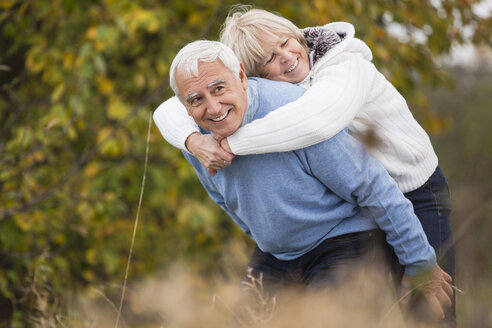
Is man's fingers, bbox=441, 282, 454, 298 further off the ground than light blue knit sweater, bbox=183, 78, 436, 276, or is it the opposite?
light blue knit sweater, bbox=183, 78, 436, 276

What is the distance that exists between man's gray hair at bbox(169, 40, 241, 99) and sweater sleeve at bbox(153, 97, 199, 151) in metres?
0.25

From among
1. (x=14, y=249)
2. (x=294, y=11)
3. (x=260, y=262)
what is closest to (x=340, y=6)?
(x=294, y=11)

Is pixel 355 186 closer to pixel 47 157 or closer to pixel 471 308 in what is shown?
pixel 471 308

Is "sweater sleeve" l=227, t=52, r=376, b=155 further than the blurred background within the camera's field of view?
No

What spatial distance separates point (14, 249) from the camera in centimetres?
410

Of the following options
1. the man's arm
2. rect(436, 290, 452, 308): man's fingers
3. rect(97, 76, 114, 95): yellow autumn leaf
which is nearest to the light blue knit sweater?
the man's arm

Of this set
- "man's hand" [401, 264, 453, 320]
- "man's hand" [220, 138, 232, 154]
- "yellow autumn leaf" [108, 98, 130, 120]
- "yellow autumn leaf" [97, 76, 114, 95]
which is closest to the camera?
"man's hand" [220, 138, 232, 154]

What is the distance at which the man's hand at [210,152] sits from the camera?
188cm

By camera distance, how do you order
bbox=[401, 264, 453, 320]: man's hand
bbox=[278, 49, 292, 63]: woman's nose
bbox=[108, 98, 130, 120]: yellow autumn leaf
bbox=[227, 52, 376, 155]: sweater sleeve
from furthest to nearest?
bbox=[108, 98, 130, 120]: yellow autumn leaf < bbox=[278, 49, 292, 63]: woman's nose < bbox=[401, 264, 453, 320]: man's hand < bbox=[227, 52, 376, 155]: sweater sleeve

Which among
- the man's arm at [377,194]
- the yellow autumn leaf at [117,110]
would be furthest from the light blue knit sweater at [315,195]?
the yellow autumn leaf at [117,110]

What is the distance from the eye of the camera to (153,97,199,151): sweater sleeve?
2074 millimetres

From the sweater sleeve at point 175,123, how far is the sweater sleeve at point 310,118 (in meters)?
0.26

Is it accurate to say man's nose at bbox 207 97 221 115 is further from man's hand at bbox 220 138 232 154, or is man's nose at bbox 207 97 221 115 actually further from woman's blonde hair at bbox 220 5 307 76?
woman's blonde hair at bbox 220 5 307 76

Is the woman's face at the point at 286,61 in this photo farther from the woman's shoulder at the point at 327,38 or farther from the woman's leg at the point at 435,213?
the woman's leg at the point at 435,213
